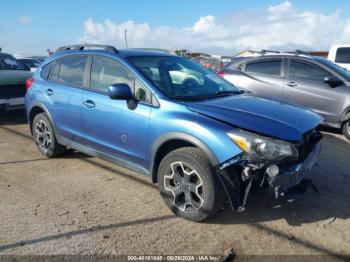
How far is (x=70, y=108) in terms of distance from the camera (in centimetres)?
506

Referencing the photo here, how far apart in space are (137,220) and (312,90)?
529 cm

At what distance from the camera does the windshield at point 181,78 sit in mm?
4238

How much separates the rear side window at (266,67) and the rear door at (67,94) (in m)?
4.66

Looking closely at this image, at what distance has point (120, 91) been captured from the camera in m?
4.02

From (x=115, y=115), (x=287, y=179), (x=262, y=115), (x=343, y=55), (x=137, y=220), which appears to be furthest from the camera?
(x=343, y=55)

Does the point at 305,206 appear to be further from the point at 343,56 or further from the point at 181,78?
the point at 343,56

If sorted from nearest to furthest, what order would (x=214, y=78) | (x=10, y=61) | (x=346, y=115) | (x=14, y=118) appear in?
(x=214, y=78), (x=346, y=115), (x=14, y=118), (x=10, y=61)

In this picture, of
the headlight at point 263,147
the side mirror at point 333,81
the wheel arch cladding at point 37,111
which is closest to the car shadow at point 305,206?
the headlight at point 263,147

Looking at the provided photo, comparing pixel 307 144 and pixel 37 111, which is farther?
pixel 37 111

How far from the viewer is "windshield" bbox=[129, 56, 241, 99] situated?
4.24 m

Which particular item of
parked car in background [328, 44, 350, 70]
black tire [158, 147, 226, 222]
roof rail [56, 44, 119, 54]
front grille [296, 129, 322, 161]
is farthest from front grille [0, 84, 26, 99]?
parked car in background [328, 44, 350, 70]

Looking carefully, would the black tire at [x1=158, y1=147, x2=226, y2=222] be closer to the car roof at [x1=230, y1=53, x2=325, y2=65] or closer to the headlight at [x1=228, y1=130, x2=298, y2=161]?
the headlight at [x1=228, y1=130, x2=298, y2=161]

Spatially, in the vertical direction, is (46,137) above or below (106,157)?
below

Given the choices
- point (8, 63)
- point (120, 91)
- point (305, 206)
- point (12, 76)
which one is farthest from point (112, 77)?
point (8, 63)
